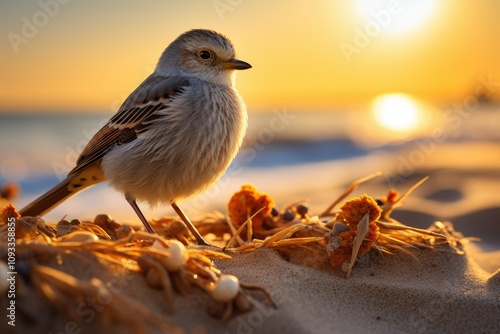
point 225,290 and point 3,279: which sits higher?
point 225,290

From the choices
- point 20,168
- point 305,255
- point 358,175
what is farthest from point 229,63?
point 20,168

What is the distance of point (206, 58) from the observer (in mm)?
5020

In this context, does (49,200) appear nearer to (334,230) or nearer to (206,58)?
(206,58)

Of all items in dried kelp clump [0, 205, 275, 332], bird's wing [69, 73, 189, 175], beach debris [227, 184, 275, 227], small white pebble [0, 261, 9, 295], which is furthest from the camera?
bird's wing [69, 73, 189, 175]

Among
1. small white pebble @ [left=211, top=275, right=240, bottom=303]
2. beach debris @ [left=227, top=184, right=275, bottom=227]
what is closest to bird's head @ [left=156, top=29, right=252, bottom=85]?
beach debris @ [left=227, top=184, right=275, bottom=227]

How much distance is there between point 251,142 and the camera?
67.8 ft

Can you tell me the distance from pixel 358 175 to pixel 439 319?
367 inches

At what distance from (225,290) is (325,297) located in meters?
0.83

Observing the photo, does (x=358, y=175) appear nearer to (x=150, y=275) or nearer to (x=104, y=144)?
(x=104, y=144)

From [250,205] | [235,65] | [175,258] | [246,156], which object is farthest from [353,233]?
[246,156]

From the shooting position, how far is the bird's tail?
15.9ft

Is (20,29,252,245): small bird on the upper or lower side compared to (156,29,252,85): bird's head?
lower

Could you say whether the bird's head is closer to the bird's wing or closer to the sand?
the bird's wing

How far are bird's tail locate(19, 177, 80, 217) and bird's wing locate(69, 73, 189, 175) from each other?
0.58ft
